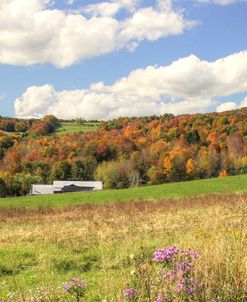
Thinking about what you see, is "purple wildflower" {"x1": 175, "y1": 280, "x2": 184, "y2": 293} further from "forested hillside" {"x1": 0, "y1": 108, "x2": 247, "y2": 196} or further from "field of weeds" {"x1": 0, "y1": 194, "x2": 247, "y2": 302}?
"forested hillside" {"x1": 0, "y1": 108, "x2": 247, "y2": 196}

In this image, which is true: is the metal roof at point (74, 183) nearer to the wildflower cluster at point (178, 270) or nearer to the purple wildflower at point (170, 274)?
the wildflower cluster at point (178, 270)

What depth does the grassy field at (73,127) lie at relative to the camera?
15925 cm

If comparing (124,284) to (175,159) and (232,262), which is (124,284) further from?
(175,159)

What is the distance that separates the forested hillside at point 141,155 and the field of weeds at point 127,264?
9184cm

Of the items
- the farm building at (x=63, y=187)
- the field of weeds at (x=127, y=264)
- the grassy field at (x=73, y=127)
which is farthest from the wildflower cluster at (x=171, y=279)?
the grassy field at (x=73, y=127)

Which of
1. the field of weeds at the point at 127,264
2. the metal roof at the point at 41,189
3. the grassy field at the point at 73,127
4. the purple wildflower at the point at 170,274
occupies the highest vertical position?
the grassy field at the point at 73,127

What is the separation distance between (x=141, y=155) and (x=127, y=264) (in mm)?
113709

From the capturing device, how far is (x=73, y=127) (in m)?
172

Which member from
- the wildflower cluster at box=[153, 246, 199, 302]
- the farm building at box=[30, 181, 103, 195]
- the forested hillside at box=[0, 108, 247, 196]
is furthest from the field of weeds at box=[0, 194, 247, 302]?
the forested hillside at box=[0, 108, 247, 196]

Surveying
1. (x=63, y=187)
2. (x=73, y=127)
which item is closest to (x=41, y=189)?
(x=63, y=187)

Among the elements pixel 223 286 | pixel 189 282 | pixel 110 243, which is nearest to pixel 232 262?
pixel 223 286

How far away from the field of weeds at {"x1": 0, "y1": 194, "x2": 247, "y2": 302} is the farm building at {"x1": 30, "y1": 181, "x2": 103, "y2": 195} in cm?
8458

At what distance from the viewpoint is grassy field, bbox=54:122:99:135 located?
15925 cm

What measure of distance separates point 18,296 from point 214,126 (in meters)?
122
